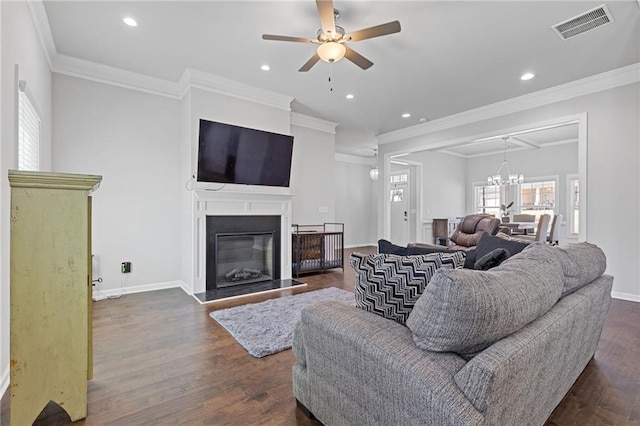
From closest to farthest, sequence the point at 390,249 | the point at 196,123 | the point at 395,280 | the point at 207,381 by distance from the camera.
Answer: the point at 395,280
the point at 207,381
the point at 390,249
the point at 196,123

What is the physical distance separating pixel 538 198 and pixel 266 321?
26.4ft

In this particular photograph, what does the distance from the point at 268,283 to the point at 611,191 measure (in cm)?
456

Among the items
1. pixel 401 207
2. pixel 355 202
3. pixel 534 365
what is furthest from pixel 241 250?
pixel 401 207

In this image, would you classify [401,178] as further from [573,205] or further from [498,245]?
[498,245]

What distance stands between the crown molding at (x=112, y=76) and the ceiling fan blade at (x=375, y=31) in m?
2.74

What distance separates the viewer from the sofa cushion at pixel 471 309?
1.02m

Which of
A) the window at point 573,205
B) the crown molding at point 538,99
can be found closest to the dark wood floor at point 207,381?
the crown molding at point 538,99

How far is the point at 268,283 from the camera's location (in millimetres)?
4418

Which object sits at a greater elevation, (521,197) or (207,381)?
(521,197)

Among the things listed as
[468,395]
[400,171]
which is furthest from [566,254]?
[400,171]

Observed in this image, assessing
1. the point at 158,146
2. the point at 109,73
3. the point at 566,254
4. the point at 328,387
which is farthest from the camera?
the point at 158,146

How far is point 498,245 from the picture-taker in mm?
2254

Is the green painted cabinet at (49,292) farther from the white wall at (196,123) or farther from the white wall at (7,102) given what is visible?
the white wall at (196,123)

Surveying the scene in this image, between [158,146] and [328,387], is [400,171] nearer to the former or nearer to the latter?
[158,146]
